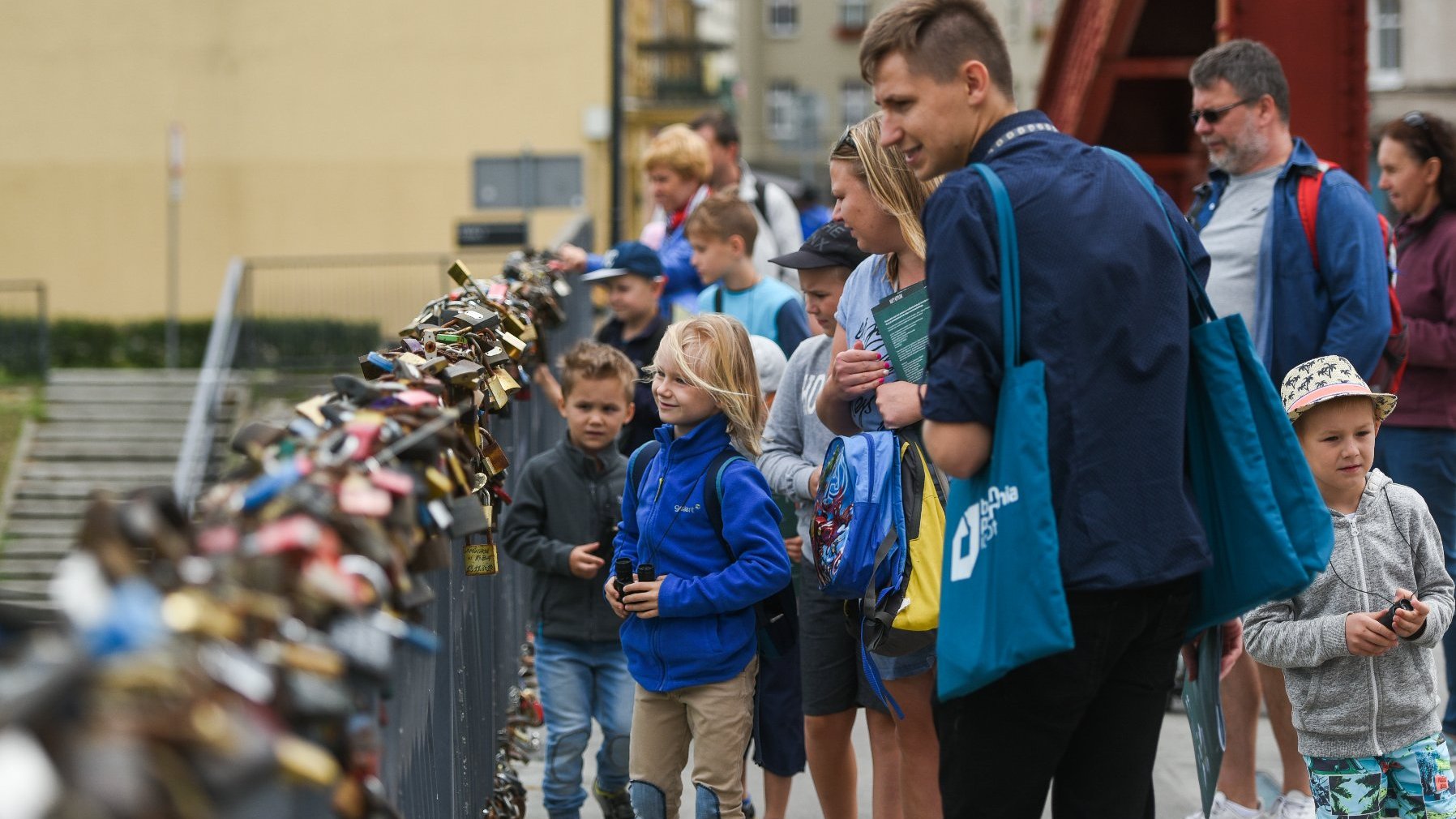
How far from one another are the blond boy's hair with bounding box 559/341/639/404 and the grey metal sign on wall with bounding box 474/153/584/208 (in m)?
8.92

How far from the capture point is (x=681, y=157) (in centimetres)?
809

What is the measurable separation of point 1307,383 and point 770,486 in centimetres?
149

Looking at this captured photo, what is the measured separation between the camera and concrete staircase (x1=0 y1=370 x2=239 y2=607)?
744 inches

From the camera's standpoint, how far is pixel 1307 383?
4.50 m

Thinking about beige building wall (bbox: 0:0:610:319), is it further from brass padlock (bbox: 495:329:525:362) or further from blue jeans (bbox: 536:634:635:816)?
brass padlock (bbox: 495:329:525:362)

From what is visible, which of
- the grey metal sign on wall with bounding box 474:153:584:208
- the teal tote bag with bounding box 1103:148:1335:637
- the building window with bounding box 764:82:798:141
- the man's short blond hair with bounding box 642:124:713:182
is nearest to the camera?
the teal tote bag with bounding box 1103:148:1335:637

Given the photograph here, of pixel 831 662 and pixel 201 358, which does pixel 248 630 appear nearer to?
pixel 831 662

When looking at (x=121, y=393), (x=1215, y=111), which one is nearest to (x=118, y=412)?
(x=121, y=393)

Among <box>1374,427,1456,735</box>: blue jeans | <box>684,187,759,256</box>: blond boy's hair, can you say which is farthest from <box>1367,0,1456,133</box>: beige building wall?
<box>684,187,759,256</box>: blond boy's hair

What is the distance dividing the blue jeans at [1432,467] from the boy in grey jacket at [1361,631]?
1.73 m

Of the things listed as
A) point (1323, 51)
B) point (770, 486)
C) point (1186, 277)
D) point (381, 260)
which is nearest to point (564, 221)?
point (381, 260)

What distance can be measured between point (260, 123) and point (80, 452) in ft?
28.6

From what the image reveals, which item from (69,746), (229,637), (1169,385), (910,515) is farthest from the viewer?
(910,515)

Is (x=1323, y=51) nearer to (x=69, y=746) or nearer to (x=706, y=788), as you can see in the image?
(x=706, y=788)
